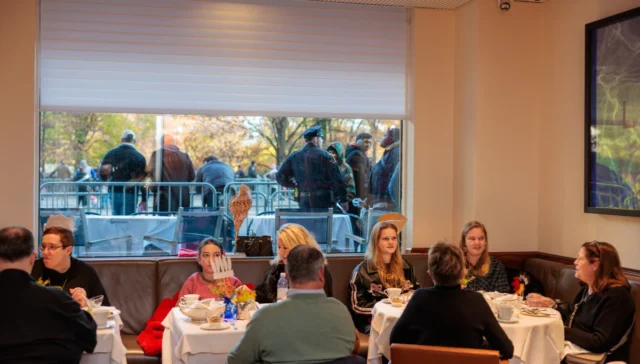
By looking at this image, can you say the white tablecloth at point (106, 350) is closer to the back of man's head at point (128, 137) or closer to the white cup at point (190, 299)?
the white cup at point (190, 299)

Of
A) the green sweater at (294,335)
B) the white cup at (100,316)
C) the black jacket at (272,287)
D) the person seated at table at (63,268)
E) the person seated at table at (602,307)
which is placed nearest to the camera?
the green sweater at (294,335)

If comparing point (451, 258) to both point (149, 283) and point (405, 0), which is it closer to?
point (149, 283)

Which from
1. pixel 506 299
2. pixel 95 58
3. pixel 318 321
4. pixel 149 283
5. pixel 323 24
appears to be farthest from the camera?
pixel 323 24

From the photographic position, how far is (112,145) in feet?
20.5

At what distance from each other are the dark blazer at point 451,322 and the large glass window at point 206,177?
3.03 meters

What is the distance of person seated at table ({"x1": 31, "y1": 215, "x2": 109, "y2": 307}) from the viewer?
15.6 feet

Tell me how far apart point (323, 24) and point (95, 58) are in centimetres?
194

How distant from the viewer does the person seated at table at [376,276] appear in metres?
5.38

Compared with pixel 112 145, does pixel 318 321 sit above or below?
below

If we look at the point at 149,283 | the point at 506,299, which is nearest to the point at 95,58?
the point at 149,283

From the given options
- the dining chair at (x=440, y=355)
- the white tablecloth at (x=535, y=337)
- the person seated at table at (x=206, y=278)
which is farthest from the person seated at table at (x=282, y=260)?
the dining chair at (x=440, y=355)

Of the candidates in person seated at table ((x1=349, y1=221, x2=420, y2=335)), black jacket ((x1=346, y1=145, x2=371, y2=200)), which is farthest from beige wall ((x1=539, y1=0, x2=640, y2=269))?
black jacket ((x1=346, y1=145, x2=371, y2=200))

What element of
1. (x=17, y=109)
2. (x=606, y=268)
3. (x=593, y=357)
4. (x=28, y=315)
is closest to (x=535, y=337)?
(x=593, y=357)

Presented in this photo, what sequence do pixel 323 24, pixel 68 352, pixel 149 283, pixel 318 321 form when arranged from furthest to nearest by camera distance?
pixel 323 24
pixel 149 283
pixel 68 352
pixel 318 321
